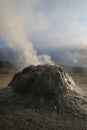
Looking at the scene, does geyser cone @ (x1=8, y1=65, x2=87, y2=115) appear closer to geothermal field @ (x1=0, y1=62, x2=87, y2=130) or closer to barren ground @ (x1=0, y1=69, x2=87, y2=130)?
geothermal field @ (x1=0, y1=62, x2=87, y2=130)

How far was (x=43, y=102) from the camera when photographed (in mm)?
12539

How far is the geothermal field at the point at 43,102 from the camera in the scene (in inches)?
432

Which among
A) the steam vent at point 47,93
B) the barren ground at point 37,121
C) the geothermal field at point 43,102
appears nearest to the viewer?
the barren ground at point 37,121

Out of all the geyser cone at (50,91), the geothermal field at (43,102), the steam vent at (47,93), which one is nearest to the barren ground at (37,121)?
the geothermal field at (43,102)

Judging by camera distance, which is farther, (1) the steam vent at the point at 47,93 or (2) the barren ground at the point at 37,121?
(1) the steam vent at the point at 47,93

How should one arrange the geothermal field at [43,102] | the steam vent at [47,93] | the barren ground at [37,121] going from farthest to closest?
the steam vent at [47,93], the geothermal field at [43,102], the barren ground at [37,121]

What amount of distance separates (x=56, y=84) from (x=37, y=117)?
209cm

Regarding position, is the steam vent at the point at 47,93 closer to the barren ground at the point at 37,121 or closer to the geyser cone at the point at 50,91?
the geyser cone at the point at 50,91

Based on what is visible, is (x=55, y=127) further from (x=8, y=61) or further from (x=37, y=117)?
(x=8, y=61)

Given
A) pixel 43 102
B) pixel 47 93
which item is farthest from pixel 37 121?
pixel 47 93

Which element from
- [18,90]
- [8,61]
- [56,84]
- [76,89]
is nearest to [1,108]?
[18,90]

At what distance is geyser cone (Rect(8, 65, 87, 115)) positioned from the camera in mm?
12445

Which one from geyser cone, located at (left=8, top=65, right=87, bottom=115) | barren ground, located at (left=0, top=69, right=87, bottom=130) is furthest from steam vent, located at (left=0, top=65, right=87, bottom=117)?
barren ground, located at (left=0, top=69, right=87, bottom=130)

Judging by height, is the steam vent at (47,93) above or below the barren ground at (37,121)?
above
